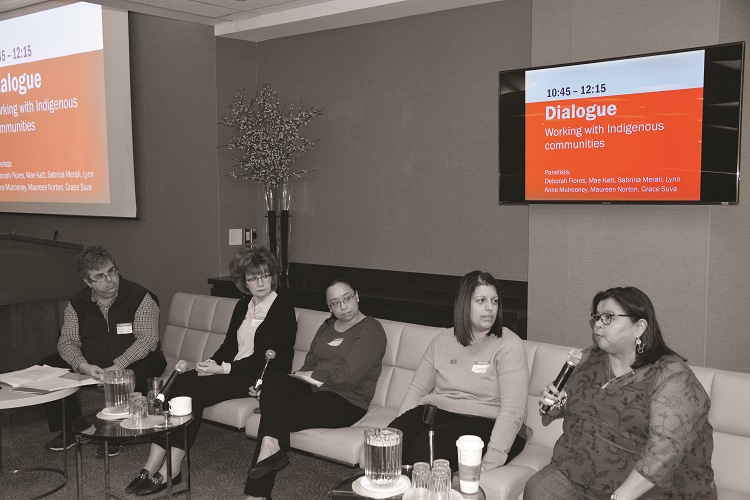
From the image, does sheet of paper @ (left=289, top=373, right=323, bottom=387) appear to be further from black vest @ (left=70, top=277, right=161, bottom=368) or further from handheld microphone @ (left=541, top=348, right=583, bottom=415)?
handheld microphone @ (left=541, top=348, right=583, bottom=415)

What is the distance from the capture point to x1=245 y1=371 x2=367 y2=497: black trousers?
10.4 feet

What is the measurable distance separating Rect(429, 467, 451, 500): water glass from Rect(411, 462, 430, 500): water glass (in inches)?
0.8

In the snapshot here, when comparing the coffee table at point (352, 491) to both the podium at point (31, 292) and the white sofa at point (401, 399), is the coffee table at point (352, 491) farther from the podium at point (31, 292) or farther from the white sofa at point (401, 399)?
the podium at point (31, 292)

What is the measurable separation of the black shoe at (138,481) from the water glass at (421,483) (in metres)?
1.94

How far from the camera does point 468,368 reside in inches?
120

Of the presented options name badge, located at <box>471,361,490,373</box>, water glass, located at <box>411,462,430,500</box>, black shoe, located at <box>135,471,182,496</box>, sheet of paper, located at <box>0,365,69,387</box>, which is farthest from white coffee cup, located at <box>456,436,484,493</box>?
sheet of paper, located at <box>0,365,69,387</box>

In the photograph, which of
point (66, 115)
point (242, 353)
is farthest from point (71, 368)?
point (66, 115)

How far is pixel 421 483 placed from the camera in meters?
2.12

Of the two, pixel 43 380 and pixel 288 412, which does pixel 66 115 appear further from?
pixel 288 412

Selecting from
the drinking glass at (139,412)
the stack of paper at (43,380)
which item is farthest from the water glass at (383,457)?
the stack of paper at (43,380)

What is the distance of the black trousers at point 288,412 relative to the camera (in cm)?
318

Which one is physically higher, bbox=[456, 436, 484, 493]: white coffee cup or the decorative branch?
the decorative branch

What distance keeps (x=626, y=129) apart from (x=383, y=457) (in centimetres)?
250

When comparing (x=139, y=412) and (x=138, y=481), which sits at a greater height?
(x=139, y=412)
